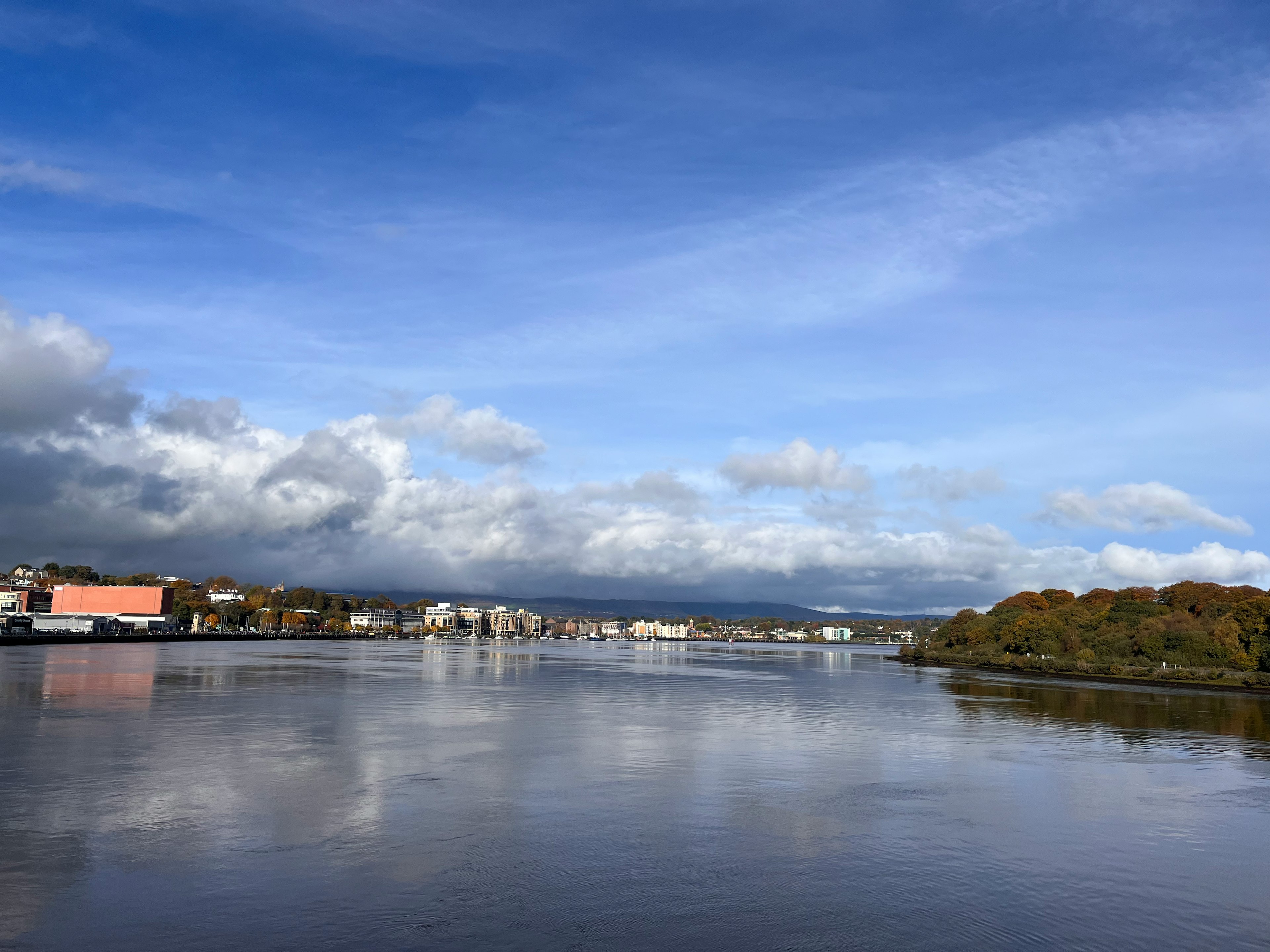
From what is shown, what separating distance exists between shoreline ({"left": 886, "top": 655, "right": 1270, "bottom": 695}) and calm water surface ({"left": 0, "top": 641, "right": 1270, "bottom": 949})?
3641cm

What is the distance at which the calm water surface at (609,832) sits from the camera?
11.2m

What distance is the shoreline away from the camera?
218 ft

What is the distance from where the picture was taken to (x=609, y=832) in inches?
623

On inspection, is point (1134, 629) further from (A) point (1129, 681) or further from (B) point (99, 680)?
(B) point (99, 680)

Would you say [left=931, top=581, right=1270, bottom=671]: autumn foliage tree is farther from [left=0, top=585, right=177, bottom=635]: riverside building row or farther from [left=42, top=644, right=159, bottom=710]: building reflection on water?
[left=0, top=585, right=177, bottom=635]: riverside building row

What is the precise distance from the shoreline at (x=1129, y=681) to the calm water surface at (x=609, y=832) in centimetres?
3641

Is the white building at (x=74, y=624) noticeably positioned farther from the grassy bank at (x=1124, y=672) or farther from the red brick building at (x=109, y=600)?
the grassy bank at (x=1124, y=672)

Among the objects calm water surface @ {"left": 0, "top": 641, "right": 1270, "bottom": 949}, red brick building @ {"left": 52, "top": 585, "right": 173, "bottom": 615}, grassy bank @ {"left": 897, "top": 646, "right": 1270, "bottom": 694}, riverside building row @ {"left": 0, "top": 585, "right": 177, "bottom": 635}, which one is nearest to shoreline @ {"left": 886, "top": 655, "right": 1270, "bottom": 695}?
grassy bank @ {"left": 897, "top": 646, "right": 1270, "bottom": 694}

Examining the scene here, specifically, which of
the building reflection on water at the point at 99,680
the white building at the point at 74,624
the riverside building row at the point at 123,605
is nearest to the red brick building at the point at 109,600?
the riverside building row at the point at 123,605

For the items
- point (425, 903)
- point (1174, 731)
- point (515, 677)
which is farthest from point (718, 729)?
point (515, 677)

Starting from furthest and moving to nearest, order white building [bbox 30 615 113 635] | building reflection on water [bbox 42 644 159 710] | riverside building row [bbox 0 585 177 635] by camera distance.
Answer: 1. riverside building row [bbox 0 585 177 635]
2. white building [bbox 30 615 113 635]
3. building reflection on water [bbox 42 644 159 710]

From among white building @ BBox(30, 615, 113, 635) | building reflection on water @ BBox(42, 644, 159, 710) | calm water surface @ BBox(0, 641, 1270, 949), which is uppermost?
calm water surface @ BBox(0, 641, 1270, 949)

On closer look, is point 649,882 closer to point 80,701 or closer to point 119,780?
point 119,780

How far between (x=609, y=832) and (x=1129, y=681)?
74.7 meters
